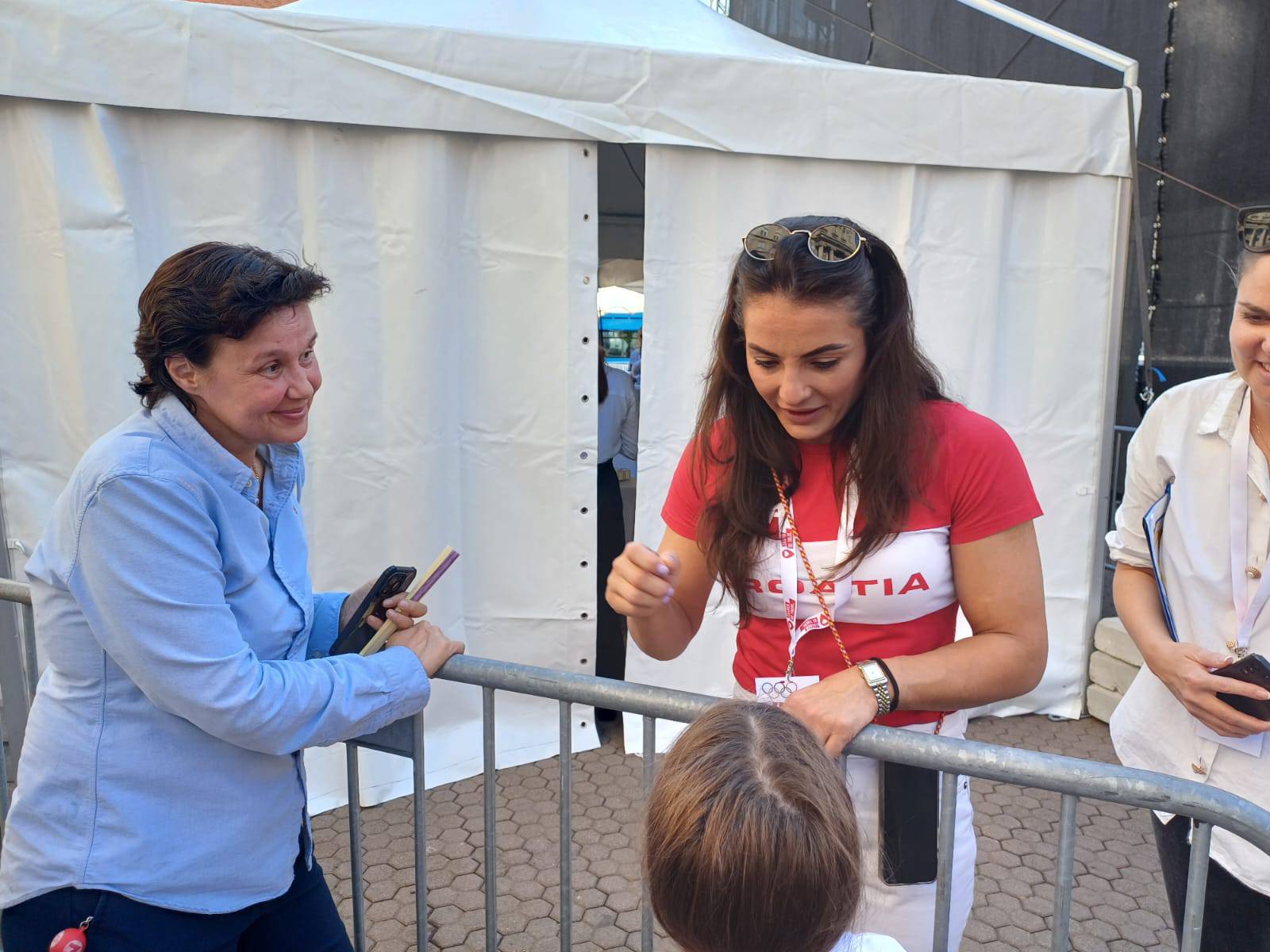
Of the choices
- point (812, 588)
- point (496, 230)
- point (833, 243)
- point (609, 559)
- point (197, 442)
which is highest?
point (496, 230)

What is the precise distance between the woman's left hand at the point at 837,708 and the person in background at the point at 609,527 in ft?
9.82

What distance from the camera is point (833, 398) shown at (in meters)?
1.45

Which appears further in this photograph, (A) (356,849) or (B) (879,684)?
(A) (356,849)

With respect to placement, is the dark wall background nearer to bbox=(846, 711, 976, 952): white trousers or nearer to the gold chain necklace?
the gold chain necklace

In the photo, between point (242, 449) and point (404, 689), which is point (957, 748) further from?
point (242, 449)

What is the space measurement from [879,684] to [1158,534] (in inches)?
29.8

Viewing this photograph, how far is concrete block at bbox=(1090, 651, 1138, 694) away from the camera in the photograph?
4125mm

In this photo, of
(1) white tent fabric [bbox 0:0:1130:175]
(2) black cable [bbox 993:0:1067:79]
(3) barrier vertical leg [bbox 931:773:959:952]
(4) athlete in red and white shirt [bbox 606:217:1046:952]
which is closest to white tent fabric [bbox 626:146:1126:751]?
(1) white tent fabric [bbox 0:0:1130:175]

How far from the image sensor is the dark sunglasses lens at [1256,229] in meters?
1.48

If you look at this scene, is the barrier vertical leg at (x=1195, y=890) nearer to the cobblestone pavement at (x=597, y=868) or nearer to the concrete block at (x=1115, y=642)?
the cobblestone pavement at (x=597, y=868)

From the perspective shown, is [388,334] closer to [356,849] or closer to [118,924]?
[356,849]

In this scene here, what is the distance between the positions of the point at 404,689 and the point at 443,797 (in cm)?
246

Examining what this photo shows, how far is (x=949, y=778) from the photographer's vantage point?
1.38m

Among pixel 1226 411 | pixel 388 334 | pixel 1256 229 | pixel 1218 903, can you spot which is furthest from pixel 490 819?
pixel 388 334
